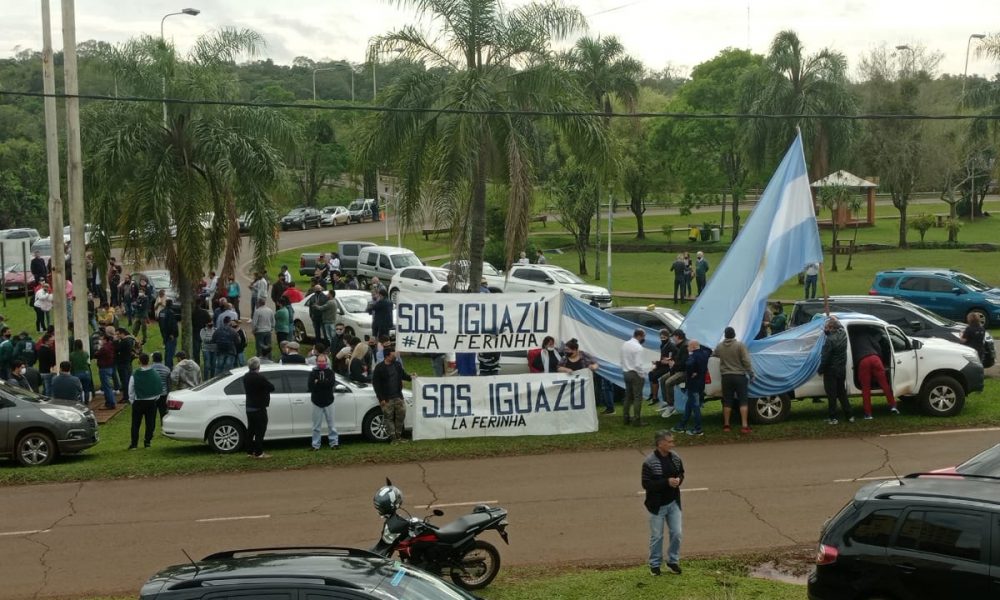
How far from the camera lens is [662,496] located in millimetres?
11477

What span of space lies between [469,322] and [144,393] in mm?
5719

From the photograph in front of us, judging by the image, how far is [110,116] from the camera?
2564 centimetres

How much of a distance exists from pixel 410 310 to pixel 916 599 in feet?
38.5

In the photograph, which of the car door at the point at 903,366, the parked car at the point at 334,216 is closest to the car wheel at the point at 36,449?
the car door at the point at 903,366

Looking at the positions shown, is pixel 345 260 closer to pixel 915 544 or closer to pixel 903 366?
pixel 903 366

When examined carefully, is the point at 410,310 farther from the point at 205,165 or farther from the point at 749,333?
the point at 205,165

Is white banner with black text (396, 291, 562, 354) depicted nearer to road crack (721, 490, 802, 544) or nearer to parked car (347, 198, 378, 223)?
road crack (721, 490, 802, 544)

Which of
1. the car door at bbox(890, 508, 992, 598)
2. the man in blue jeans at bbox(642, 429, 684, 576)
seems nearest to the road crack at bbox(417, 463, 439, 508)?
the man in blue jeans at bbox(642, 429, 684, 576)

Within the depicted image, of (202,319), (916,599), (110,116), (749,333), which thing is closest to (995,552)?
(916,599)

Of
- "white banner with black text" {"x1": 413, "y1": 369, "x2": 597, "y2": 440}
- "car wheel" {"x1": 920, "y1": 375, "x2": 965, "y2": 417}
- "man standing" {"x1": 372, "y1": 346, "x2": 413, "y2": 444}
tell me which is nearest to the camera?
"man standing" {"x1": 372, "y1": 346, "x2": 413, "y2": 444}

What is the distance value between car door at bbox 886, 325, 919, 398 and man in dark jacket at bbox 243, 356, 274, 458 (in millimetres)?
10808

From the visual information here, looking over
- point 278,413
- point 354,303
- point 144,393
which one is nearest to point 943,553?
point 278,413

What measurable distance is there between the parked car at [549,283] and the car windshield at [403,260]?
3.99m

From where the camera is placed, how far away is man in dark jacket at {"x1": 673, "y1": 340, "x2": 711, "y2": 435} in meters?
18.1
